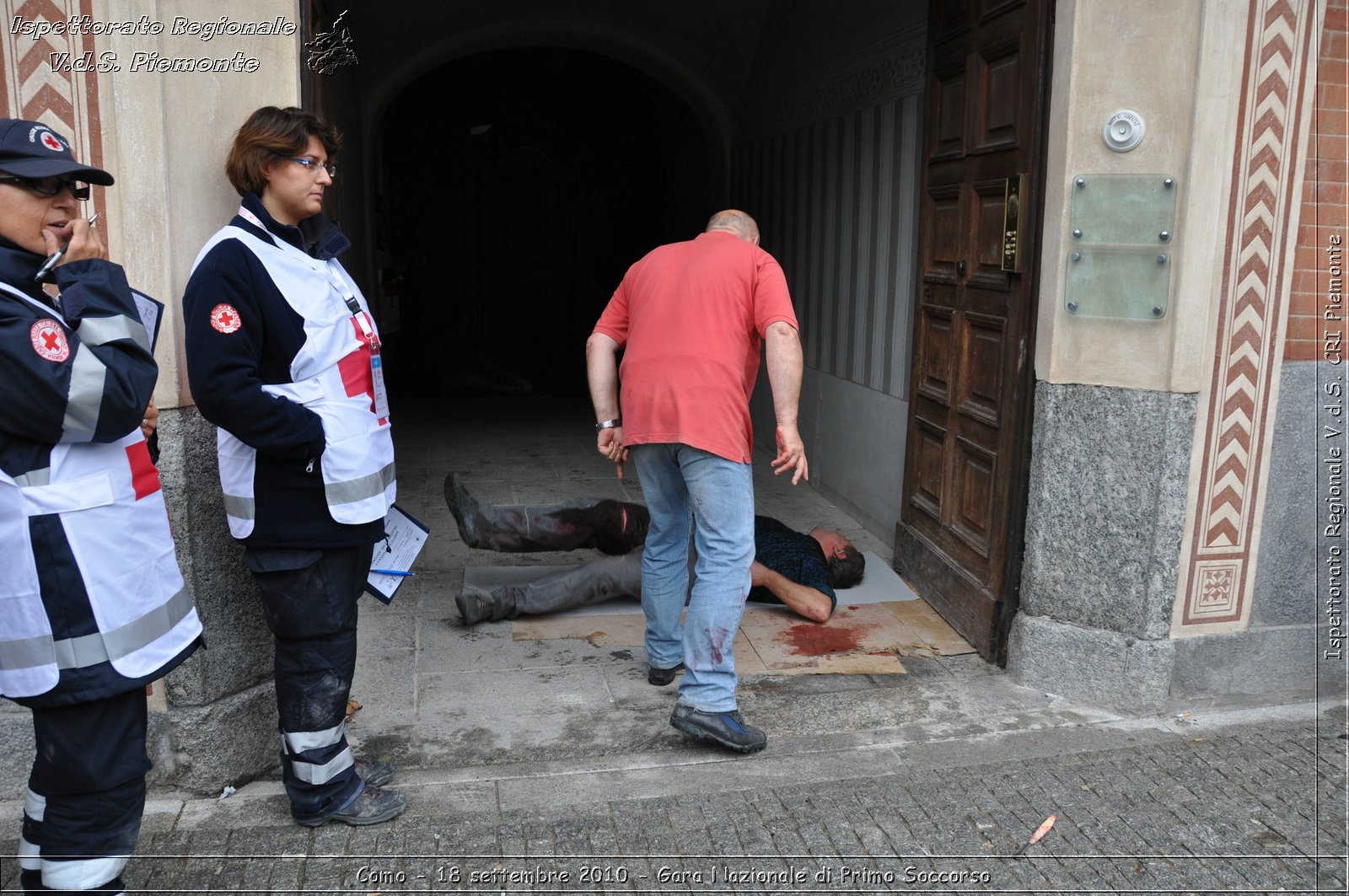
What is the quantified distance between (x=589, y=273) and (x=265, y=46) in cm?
887

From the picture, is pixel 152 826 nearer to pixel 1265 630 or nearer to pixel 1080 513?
pixel 1080 513

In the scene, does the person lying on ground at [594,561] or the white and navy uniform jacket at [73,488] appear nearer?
the white and navy uniform jacket at [73,488]

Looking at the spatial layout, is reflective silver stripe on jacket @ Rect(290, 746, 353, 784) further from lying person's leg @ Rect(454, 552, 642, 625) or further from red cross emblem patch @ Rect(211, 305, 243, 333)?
lying person's leg @ Rect(454, 552, 642, 625)

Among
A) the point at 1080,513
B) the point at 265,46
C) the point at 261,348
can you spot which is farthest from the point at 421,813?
the point at 1080,513

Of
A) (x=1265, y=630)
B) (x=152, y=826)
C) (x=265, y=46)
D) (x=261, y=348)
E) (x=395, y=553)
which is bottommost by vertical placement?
(x=152, y=826)

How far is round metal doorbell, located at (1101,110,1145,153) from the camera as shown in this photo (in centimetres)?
360

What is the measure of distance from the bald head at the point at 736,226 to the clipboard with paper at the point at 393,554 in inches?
54.2

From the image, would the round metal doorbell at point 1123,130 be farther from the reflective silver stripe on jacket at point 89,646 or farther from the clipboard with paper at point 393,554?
the reflective silver stripe on jacket at point 89,646

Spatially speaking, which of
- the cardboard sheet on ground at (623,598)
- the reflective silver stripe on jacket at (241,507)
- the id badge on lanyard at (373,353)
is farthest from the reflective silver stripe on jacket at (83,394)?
the cardboard sheet on ground at (623,598)

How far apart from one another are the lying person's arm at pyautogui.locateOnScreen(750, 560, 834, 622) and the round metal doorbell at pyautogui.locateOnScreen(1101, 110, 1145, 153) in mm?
2022

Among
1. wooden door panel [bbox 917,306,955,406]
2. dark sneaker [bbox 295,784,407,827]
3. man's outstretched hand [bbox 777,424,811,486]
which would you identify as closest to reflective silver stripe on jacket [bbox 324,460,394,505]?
dark sneaker [bbox 295,784,407,827]

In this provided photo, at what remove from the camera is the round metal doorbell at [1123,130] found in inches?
142

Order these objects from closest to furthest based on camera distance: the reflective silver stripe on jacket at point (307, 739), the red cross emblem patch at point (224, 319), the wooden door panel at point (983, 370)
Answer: the red cross emblem patch at point (224, 319) < the reflective silver stripe on jacket at point (307, 739) < the wooden door panel at point (983, 370)

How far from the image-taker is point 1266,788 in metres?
3.35
